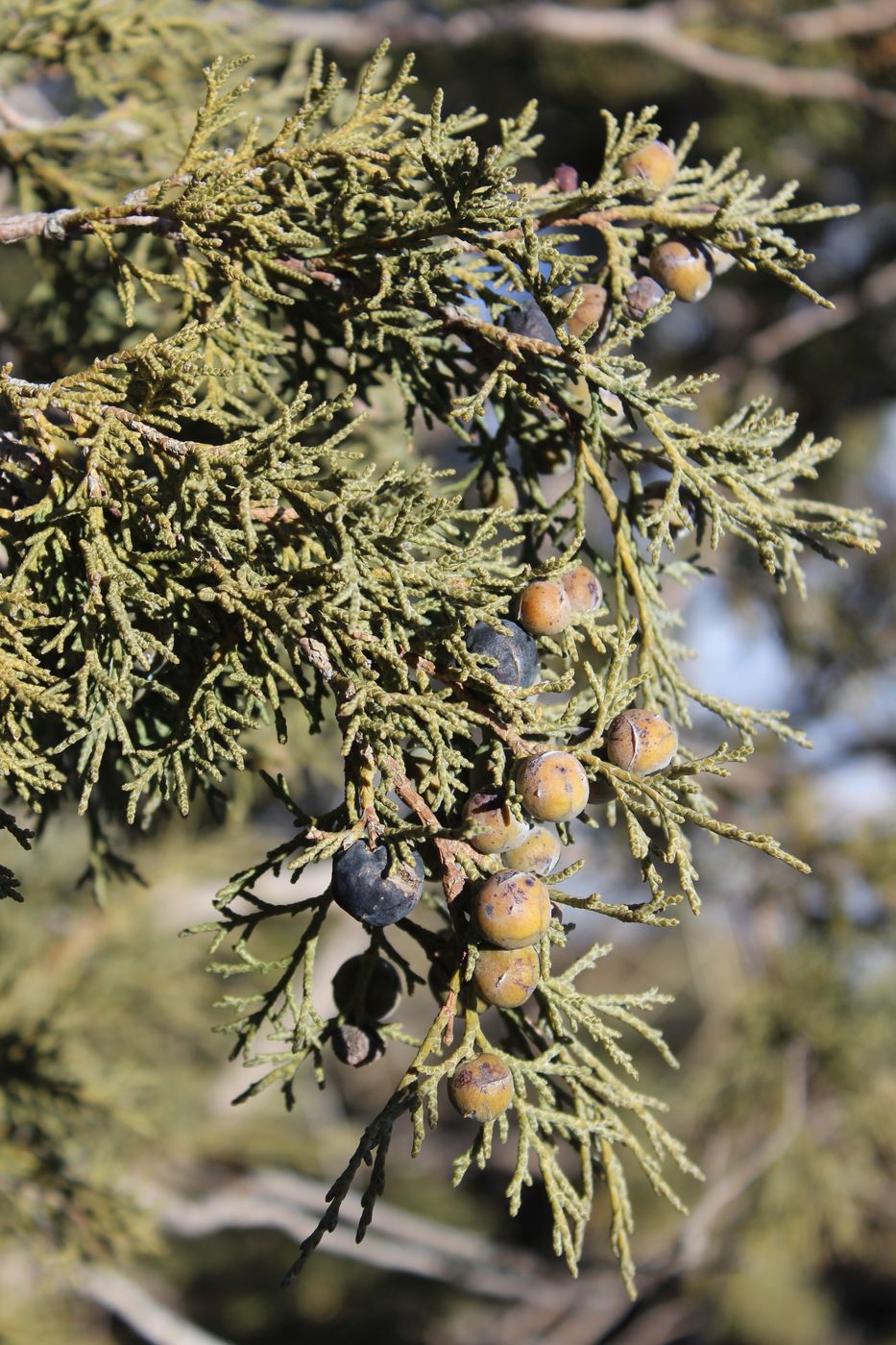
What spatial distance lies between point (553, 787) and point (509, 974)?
23 centimetres

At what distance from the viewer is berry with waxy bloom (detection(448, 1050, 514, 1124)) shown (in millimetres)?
1254

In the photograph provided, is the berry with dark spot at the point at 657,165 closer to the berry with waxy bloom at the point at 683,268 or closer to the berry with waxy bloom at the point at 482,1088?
the berry with waxy bloom at the point at 683,268

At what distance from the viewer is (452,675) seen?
1.35 metres

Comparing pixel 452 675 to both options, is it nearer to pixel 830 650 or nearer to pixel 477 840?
pixel 477 840

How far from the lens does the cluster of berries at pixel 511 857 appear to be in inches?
47.5

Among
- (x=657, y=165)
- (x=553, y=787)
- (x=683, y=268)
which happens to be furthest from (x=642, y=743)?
(x=657, y=165)

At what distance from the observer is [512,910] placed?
1191 millimetres

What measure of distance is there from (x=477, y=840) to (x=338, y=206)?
0.84 metres

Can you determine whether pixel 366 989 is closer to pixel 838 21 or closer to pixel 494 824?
pixel 494 824

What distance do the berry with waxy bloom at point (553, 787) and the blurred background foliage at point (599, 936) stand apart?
109 centimetres

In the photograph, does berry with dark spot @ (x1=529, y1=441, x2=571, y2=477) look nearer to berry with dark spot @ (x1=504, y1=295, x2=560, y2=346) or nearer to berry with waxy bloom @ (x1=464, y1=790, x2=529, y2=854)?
berry with dark spot @ (x1=504, y1=295, x2=560, y2=346)

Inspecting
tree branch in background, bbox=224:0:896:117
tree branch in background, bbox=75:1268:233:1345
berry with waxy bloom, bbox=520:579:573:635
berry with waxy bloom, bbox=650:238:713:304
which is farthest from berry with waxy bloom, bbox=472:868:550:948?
tree branch in background, bbox=224:0:896:117

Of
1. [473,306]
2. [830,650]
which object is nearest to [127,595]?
[473,306]

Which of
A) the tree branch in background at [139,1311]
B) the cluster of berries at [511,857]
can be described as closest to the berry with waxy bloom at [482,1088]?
the cluster of berries at [511,857]
